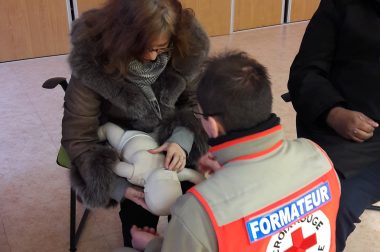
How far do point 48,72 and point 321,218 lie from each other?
3.10 m

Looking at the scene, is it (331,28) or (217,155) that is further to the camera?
(331,28)

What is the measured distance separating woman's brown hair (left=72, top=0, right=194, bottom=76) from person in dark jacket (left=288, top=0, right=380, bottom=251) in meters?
0.52

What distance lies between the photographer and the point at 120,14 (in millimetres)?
1294

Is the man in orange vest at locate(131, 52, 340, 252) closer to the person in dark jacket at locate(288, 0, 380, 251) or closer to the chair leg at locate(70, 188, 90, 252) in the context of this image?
the person in dark jacket at locate(288, 0, 380, 251)

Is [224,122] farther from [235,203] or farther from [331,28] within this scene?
[331,28]

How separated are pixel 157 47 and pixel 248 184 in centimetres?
59

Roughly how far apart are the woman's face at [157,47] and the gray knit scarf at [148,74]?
0.11 feet

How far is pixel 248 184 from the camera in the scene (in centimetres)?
89

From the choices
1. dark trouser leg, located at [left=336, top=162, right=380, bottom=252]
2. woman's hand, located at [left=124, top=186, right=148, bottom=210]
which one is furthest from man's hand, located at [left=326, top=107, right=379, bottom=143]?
woman's hand, located at [left=124, top=186, right=148, bottom=210]

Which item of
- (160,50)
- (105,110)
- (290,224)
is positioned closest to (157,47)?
(160,50)

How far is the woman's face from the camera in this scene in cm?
129

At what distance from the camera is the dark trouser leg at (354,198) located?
4.63 feet

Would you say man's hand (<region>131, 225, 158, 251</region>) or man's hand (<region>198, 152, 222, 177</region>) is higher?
man's hand (<region>198, 152, 222, 177</region>)

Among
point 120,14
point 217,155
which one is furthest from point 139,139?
point 217,155
